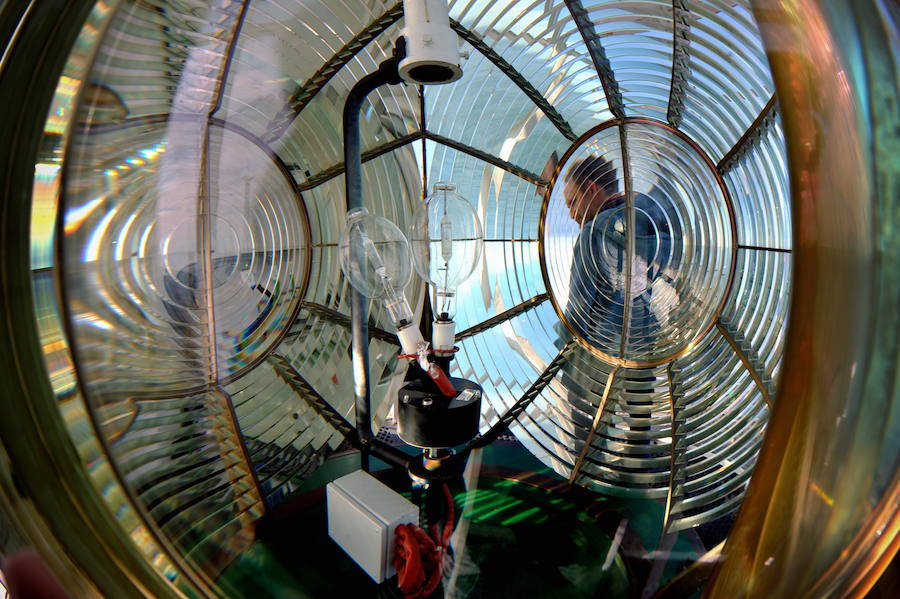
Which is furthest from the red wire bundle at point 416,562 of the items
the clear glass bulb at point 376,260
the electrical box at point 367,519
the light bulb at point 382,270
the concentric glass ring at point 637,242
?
the concentric glass ring at point 637,242

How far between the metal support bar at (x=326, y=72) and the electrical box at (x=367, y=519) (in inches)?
26.0

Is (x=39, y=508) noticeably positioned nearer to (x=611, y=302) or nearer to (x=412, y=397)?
(x=412, y=397)

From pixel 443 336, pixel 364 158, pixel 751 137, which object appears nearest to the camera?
pixel 751 137

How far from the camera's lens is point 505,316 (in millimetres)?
1331

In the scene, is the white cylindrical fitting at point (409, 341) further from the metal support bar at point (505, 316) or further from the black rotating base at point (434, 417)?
the metal support bar at point (505, 316)

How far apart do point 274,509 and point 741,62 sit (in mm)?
1122

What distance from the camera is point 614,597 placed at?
2.95 feet

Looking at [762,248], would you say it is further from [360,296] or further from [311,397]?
[311,397]

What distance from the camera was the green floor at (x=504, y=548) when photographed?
913 mm

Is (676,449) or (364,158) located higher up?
(364,158)

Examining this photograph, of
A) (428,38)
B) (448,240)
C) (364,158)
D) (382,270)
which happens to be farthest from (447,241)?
(428,38)

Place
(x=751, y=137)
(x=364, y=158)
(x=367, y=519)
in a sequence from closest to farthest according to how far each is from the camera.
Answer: (x=751, y=137), (x=367, y=519), (x=364, y=158)

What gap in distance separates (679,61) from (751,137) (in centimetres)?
19

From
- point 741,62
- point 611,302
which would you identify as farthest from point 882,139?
point 611,302
